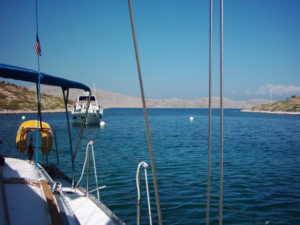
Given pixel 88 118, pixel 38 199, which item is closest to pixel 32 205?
pixel 38 199

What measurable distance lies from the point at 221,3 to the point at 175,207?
329 inches

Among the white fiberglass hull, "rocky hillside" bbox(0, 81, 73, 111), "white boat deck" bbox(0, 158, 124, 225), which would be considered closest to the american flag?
"white boat deck" bbox(0, 158, 124, 225)

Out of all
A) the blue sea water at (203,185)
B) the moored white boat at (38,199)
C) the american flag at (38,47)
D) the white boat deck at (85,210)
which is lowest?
the blue sea water at (203,185)

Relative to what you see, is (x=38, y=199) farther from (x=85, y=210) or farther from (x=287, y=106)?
(x=287, y=106)

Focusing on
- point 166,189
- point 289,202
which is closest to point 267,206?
point 289,202

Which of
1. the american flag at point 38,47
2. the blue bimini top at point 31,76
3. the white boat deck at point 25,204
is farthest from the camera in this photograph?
the american flag at point 38,47

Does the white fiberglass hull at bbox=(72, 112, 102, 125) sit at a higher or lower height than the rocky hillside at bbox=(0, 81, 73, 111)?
lower

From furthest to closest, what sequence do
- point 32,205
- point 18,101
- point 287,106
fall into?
point 287,106
point 18,101
point 32,205

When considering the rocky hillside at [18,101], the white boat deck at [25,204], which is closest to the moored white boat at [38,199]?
the white boat deck at [25,204]

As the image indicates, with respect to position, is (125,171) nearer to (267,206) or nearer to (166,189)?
(166,189)

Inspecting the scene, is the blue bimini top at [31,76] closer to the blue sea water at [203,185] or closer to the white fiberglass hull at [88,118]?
the blue sea water at [203,185]

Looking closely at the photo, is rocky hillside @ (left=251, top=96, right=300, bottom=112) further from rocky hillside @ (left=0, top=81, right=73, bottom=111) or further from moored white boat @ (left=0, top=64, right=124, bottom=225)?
moored white boat @ (left=0, top=64, right=124, bottom=225)

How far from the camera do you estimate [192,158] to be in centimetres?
1923

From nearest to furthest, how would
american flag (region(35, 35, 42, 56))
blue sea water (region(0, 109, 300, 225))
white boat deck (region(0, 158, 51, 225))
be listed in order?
white boat deck (region(0, 158, 51, 225))
american flag (region(35, 35, 42, 56))
blue sea water (region(0, 109, 300, 225))
